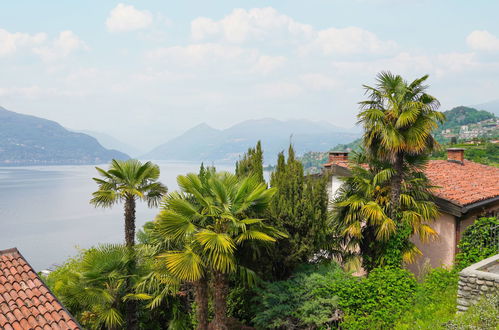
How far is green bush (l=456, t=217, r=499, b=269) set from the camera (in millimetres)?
11258

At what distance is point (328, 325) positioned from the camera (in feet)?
35.1

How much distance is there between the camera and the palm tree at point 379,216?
12.0 metres

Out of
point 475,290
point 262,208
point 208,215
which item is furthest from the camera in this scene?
point 262,208

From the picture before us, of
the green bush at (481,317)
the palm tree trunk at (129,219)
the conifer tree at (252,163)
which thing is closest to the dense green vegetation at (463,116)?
the conifer tree at (252,163)

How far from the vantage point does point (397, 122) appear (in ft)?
38.6

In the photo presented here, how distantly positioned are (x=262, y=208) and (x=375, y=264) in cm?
445

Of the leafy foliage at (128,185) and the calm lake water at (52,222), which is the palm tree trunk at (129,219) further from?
the calm lake water at (52,222)

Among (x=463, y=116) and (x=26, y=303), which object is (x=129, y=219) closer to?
(x=26, y=303)

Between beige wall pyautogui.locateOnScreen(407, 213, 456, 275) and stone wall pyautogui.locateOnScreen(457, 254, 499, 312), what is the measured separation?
13.6ft

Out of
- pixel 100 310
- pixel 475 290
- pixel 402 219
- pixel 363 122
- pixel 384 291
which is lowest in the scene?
pixel 100 310

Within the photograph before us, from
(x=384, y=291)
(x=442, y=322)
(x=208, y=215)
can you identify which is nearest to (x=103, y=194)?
(x=208, y=215)

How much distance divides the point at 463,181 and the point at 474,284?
768 centimetres

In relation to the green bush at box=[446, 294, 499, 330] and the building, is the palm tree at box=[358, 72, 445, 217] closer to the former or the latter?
the building

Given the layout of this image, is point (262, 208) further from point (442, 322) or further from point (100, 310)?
point (100, 310)
